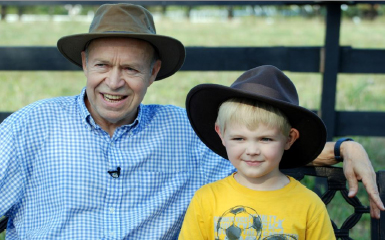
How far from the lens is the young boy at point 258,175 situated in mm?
2264

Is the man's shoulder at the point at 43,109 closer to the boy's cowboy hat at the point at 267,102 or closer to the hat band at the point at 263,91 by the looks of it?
the boy's cowboy hat at the point at 267,102

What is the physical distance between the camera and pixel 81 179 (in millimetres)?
2635

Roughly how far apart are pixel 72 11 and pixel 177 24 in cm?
963

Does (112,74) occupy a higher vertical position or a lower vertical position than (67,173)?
higher

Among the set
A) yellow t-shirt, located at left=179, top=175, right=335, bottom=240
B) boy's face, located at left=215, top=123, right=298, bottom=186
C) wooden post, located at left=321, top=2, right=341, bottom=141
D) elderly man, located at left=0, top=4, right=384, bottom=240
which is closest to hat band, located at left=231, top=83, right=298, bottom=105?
boy's face, located at left=215, top=123, right=298, bottom=186

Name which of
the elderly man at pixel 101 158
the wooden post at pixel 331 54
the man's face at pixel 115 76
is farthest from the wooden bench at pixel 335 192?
the wooden post at pixel 331 54

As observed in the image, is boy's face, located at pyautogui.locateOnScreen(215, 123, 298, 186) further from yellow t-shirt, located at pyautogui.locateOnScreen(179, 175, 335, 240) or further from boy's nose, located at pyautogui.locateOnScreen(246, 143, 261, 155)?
yellow t-shirt, located at pyautogui.locateOnScreen(179, 175, 335, 240)

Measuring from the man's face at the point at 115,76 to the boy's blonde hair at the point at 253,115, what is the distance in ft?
1.84

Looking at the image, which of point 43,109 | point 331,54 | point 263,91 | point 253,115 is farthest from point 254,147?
point 331,54

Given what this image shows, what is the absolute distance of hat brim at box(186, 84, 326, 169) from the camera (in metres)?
2.29

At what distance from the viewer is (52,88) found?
915cm

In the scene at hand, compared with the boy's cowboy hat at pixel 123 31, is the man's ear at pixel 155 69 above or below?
below

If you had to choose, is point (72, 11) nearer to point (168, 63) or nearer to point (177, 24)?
point (177, 24)

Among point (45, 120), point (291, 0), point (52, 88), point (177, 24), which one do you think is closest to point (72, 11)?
point (177, 24)
